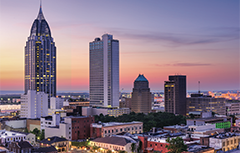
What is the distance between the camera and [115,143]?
81.8 meters

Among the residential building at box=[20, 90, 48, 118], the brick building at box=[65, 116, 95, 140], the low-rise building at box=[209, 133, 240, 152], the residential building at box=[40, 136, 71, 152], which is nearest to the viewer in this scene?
the low-rise building at box=[209, 133, 240, 152]

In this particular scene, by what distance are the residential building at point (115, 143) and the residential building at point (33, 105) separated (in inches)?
3276

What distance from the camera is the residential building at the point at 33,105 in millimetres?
161375

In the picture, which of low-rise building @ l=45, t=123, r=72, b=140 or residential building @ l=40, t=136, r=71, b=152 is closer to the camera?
residential building @ l=40, t=136, r=71, b=152

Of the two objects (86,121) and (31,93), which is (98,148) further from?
(31,93)

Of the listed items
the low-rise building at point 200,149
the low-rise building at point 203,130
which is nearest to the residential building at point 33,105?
the low-rise building at point 203,130

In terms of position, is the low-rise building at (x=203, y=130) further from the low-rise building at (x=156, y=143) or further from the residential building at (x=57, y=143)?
the residential building at (x=57, y=143)

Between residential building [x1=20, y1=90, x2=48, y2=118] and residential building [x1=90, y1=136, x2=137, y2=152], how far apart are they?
83213mm

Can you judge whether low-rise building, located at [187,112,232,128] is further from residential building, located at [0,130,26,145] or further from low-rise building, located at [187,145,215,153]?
residential building, located at [0,130,26,145]

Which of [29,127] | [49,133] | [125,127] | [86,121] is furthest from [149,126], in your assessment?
[29,127]

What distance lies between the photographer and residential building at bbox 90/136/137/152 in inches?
3132

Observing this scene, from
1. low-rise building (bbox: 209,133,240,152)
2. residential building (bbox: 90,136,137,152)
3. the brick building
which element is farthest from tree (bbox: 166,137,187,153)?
the brick building

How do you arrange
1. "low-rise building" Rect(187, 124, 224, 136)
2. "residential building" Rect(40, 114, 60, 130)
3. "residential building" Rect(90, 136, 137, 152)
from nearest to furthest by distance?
1. "residential building" Rect(90, 136, 137, 152)
2. "low-rise building" Rect(187, 124, 224, 136)
3. "residential building" Rect(40, 114, 60, 130)

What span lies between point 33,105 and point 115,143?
304ft
